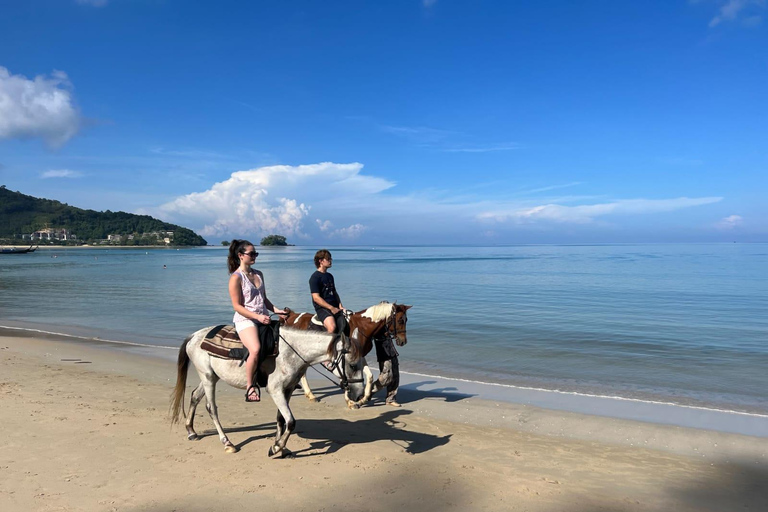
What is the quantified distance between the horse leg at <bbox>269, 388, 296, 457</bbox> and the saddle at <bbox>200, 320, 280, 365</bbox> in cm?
48

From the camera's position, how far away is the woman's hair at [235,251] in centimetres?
593

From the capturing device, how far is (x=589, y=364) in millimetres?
12664

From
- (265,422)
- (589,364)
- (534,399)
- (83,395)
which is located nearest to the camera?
(265,422)

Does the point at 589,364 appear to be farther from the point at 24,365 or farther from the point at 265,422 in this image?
the point at 24,365

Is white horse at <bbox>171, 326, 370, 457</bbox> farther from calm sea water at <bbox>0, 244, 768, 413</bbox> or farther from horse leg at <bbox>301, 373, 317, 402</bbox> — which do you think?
calm sea water at <bbox>0, 244, 768, 413</bbox>

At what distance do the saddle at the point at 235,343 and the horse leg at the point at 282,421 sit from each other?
1.59 feet

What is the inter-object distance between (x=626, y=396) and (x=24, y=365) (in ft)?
44.0

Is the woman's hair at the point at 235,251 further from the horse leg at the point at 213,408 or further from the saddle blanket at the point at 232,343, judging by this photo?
the horse leg at the point at 213,408

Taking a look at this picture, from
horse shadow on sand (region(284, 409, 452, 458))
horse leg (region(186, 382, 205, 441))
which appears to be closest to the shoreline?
horse shadow on sand (region(284, 409, 452, 458))

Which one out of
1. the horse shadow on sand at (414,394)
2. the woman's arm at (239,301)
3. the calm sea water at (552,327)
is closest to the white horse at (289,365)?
the woman's arm at (239,301)

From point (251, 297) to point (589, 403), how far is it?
6.94 metres

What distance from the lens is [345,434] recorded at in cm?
Answer: 715

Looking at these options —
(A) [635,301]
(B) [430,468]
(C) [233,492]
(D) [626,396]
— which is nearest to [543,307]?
(A) [635,301]

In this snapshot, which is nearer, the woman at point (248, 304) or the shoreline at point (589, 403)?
the woman at point (248, 304)
